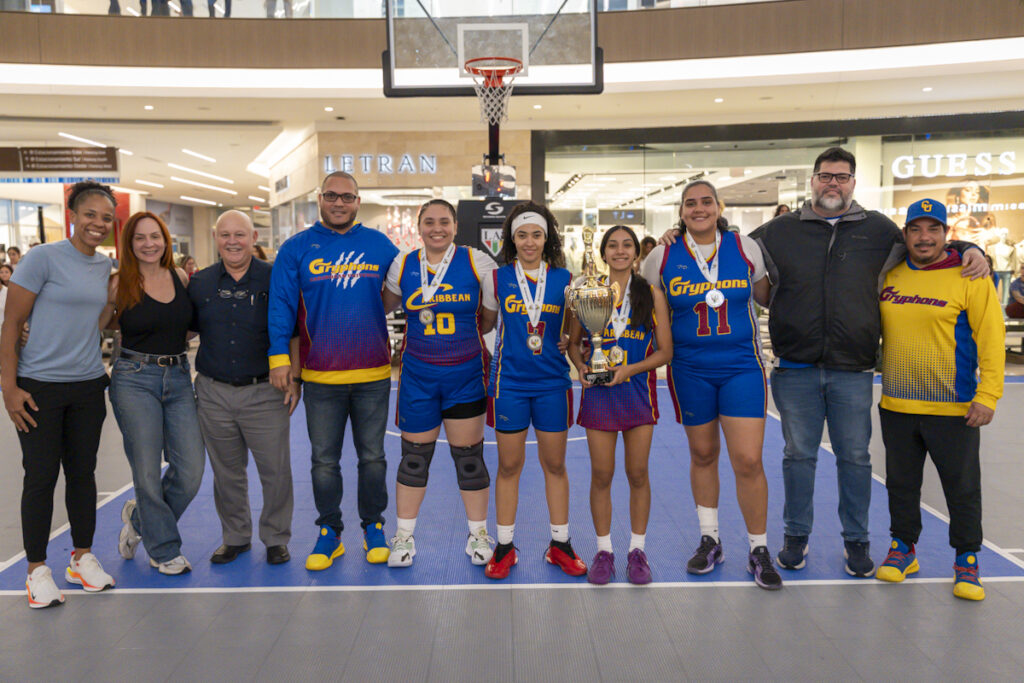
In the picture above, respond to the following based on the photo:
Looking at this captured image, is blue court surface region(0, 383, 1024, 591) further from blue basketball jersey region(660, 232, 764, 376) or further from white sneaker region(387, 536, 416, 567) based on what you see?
blue basketball jersey region(660, 232, 764, 376)

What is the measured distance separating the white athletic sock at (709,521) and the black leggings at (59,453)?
2721mm

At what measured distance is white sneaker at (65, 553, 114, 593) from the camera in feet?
10.4

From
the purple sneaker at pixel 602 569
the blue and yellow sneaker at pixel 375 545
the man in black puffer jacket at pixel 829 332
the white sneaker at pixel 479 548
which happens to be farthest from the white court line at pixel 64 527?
the man in black puffer jacket at pixel 829 332

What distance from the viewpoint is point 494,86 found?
24.6 ft

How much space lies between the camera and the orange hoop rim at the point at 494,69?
7473 millimetres

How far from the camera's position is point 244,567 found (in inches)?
135

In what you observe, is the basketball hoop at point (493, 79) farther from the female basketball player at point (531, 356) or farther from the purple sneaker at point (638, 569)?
the purple sneaker at point (638, 569)

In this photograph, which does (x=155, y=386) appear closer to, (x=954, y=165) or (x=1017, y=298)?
(x=1017, y=298)

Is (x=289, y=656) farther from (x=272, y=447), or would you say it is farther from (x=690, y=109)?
(x=690, y=109)

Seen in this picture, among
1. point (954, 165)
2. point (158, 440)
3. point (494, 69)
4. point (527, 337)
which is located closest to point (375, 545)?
point (158, 440)

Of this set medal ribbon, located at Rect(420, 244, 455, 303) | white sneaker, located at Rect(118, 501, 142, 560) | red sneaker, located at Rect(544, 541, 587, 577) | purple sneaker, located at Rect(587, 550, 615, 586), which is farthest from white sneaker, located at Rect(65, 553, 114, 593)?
purple sneaker, located at Rect(587, 550, 615, 586)

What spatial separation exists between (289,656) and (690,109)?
11.5 meters

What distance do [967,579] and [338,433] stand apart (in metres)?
2.88

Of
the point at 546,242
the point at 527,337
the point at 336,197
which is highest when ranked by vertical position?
the point at 336,197
